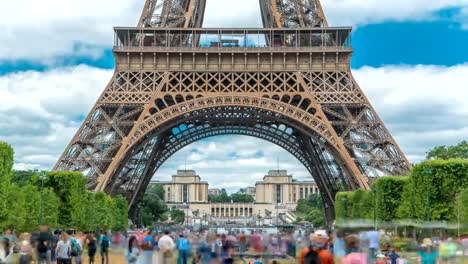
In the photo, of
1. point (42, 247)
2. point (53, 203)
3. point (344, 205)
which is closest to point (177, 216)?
point (344, 205)

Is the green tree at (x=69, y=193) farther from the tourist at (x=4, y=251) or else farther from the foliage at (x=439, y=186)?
the tourist at (x=4, y=251)

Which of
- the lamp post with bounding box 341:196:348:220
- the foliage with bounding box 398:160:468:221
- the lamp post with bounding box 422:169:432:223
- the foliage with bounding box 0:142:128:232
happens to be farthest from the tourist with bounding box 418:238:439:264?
the lamp post with bounding box 341:196:348:220

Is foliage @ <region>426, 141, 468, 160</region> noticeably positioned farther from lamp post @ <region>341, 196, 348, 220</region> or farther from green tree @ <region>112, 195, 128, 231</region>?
green tree @ <region>112, 195, 128, 231</region>

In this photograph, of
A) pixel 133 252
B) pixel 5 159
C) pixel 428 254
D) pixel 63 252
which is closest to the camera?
pixel 133 252

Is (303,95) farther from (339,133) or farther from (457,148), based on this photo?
(457,148)

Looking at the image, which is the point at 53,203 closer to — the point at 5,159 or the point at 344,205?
the point at 5,159

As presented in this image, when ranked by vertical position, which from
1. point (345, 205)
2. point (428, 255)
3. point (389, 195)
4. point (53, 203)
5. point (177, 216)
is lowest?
point (177, 216)

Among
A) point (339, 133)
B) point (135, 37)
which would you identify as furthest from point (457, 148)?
point (135, 37)
